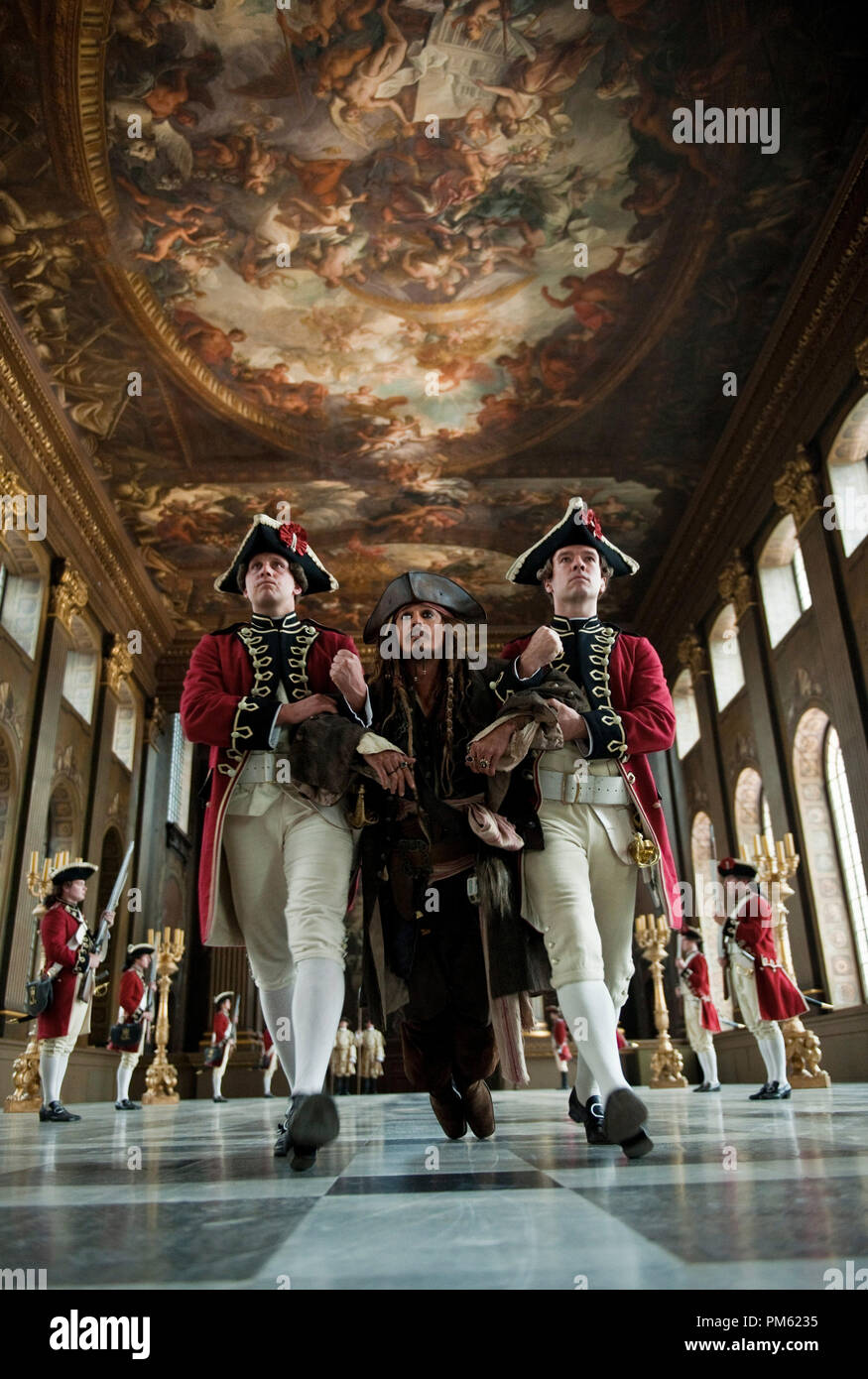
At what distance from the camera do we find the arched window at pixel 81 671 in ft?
57.5

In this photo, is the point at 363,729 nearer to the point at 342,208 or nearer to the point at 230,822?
the point at 230,822

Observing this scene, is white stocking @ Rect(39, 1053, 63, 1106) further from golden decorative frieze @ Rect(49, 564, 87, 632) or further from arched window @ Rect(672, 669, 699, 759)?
arched window @ Rect(672, 669, 699, 759)

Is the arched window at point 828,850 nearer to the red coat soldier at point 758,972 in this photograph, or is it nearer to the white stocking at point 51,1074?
the red coat soldier at point 758,972

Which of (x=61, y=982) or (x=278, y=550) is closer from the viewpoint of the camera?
(x=278, y=550)

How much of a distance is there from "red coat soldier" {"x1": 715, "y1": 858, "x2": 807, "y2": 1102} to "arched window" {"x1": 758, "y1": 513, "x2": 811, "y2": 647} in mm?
6909

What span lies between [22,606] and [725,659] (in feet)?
40.5

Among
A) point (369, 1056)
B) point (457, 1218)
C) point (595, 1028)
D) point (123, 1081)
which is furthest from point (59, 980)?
point (369, 1056)

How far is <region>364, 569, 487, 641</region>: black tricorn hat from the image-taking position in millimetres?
3527

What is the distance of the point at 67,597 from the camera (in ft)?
51.4

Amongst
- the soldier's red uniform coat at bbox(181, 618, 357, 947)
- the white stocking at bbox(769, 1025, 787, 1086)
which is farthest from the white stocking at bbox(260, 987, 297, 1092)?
the white stocking at bbox(769, 1025, 787, 1086)

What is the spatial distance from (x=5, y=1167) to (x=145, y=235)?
Result: 1237cm

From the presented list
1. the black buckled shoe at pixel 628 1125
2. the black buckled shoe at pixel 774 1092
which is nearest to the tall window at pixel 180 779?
the black buckled shoe at pixel 774 1092

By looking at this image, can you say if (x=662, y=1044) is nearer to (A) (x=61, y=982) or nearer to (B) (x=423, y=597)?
(A) (x=61, y=982)

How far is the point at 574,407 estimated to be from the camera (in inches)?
632
